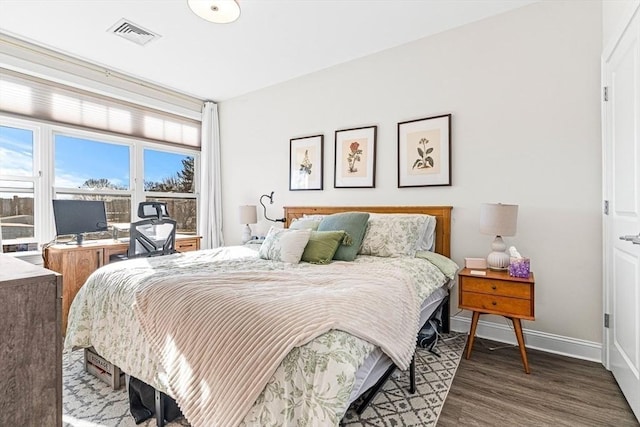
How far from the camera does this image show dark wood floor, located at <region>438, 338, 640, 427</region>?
1.61 metres

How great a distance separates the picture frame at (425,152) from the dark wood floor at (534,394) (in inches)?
59.4

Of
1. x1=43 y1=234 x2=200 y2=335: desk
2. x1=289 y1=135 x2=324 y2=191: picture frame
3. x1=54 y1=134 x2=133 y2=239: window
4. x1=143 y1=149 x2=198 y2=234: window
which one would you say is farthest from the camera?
x1=143 y1=149 x2=198 y2=234: window

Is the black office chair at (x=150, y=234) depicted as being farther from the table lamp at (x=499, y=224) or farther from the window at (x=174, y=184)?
the table lamp at (x=499, y=224)

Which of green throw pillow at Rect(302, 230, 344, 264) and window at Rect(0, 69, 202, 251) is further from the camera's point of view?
window at Rect(0, 69, 202, 251)

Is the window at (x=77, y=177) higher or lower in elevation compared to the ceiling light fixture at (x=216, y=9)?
lower

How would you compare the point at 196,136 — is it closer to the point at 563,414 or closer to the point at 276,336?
the point at 276,336

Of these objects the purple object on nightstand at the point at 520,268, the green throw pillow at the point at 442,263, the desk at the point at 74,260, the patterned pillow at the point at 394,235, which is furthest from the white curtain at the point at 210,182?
the purple object on nightstand at the point at 520,268

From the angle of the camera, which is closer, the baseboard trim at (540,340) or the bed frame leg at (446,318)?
the baseboard trim at (540,340)

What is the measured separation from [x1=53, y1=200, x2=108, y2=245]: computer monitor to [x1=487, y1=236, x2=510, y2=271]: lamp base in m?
3.77

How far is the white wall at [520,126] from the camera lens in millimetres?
2275

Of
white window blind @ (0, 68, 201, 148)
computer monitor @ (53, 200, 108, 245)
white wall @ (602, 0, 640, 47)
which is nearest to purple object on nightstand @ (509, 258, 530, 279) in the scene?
white wall @ (602, 0, 640, 47)

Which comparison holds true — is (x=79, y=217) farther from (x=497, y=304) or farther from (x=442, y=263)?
(x=497, y=304)

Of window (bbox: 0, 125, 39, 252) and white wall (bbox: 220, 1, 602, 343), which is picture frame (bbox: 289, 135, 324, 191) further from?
window (bbox: 0, 125, 39, 252)

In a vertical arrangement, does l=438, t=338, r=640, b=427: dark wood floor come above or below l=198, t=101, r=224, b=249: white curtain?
below
